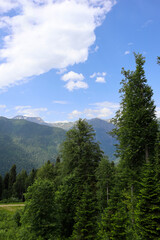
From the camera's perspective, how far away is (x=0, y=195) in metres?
83.8

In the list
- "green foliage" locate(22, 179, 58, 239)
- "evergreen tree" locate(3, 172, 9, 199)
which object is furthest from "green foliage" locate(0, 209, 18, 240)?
"evergreen tree" locate(3, 172, 9, 199)

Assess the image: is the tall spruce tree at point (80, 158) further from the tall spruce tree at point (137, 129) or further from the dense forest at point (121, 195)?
the tall spruce tree at point (137, 129)

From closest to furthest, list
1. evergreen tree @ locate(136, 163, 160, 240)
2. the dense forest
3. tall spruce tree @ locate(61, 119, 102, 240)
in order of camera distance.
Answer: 1. evergreen tree @ locate(136, 163, 160, 240)
2. the dense forest
3. tall spruce tree @ locate(61, 119, 102, 240)

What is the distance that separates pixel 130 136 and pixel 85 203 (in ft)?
28.9

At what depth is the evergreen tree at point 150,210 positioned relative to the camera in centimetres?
1265

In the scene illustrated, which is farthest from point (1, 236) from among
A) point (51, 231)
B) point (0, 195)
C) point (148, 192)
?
point (0, 195)

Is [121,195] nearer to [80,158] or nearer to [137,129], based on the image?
[137,129]

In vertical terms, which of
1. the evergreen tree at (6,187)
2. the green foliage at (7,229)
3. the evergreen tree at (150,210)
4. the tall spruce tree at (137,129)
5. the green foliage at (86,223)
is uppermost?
the tall spruce tree at (137,129)

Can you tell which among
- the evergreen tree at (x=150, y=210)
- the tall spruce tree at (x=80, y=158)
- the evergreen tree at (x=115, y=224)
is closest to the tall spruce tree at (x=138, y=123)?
the evergreen tree at (x=150, y=210)

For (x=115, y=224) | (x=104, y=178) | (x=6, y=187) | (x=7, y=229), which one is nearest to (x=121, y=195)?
(x=115, y=224)

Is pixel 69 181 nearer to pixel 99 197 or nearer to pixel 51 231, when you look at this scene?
pixel 99 197

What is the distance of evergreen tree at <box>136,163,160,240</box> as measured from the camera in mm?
12648

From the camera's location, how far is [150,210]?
43.0 ft

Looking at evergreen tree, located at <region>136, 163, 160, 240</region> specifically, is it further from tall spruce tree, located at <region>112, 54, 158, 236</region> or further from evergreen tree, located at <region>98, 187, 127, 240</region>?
tall spruce tree, located at <region>112, 54, 158, 236</region>
